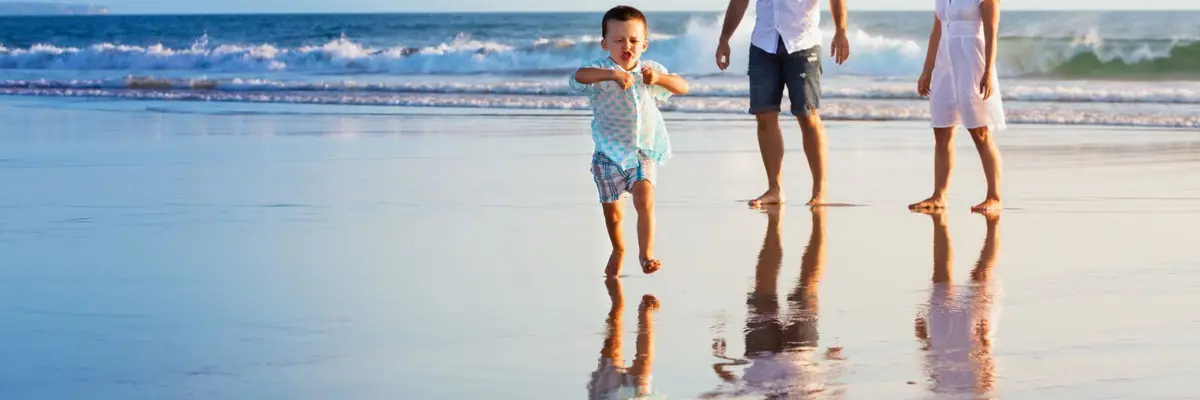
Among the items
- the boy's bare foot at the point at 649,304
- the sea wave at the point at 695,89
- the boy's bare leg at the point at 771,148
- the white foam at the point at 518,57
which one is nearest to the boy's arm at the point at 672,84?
the boy's bare foot at the point at 649,304

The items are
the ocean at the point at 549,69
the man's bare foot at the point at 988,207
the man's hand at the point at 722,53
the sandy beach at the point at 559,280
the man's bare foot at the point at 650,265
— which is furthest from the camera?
the ocean at the point at 549,69

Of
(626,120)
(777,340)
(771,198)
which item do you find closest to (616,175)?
(626,120)

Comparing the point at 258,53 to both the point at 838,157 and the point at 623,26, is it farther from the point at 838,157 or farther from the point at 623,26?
the point at 623,26

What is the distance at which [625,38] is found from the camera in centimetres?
520

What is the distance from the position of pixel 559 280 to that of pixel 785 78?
8.73 ft

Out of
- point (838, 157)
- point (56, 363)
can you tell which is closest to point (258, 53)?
point (838, 157)

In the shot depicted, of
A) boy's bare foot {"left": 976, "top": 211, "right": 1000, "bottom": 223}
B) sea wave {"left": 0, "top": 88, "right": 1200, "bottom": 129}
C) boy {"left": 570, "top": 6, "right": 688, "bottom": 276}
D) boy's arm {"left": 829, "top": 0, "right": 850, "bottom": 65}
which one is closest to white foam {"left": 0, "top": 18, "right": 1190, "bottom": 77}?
sea wave {"left": 0, "top": 88, "right": 1200, "bottom": 129}

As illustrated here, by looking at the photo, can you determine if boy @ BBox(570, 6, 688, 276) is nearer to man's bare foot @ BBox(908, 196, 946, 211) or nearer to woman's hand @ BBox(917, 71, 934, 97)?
man's bare foot @ BBox(908, 196, 946, 211)

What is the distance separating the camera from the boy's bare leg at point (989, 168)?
6.95 meters

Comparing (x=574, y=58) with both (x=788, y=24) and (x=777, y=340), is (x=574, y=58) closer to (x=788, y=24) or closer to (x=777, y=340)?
(x=788, y=24)

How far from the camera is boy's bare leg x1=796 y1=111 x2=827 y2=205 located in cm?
728

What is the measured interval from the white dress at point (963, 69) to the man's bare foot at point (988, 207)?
33cm

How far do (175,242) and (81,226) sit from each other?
2.16ft

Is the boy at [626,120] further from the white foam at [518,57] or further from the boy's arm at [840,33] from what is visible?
the white foam at [518,57]
